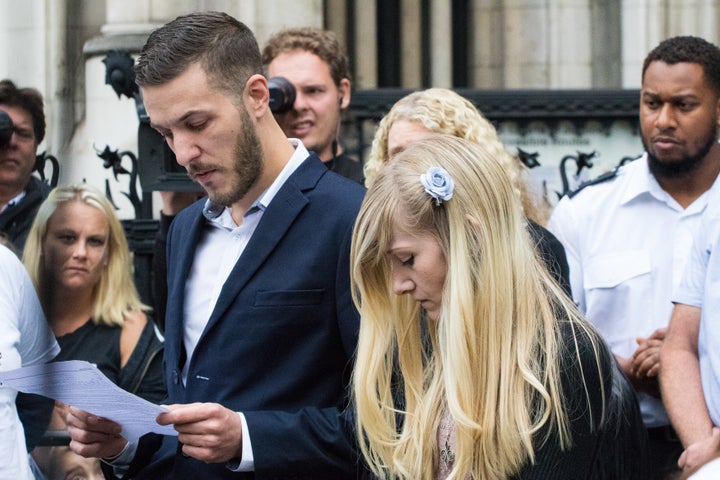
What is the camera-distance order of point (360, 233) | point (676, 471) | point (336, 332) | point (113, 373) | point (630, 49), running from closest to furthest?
point (360, 233) → point (336, 332) → point (676, 471) → point (113, 373) → point (630, 49)

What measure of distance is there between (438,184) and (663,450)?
1708 millimetres

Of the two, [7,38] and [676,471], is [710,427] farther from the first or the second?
[7,38]

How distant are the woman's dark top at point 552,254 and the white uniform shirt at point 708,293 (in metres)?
0.36

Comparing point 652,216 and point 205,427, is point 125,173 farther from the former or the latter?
point 205,427

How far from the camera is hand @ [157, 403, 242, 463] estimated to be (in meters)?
2.83

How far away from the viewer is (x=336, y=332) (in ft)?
10.0

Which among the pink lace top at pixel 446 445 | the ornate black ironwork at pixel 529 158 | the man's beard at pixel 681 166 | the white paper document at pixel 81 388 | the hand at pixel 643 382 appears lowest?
the hand at pixel 643 382

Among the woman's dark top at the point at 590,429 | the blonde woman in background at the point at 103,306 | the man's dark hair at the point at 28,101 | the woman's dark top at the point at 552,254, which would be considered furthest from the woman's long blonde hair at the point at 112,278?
the woman's dark top at the point at 590,429

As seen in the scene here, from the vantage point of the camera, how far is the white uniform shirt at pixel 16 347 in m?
3.16

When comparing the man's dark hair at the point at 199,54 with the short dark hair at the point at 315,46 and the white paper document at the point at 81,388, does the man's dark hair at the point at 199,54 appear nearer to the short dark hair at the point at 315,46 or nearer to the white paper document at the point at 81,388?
the white paper document at the point at 81,388

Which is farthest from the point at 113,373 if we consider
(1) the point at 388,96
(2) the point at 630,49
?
(2) the point at 630,49

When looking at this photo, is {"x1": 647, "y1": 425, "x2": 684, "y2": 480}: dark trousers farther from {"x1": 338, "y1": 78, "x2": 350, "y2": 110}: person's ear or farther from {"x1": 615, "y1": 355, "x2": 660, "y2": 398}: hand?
{"x1": 338, "y1": 78, "x2": 350, "y2": 110}: person's ear

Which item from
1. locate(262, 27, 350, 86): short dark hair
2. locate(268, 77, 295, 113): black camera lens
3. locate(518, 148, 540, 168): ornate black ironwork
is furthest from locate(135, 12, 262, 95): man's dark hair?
locate(518, 148, 540, 168): ornate black ironwork

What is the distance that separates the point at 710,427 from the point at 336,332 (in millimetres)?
1201
